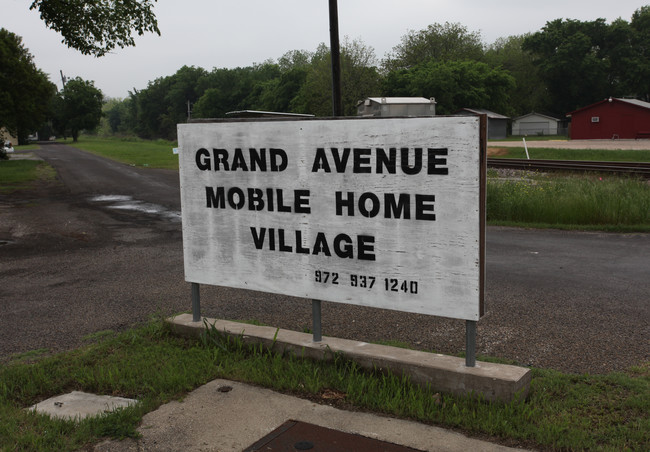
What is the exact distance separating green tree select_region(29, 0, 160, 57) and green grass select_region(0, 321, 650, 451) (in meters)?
18.1

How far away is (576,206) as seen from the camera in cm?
1262

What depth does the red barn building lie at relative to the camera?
51.8 metres

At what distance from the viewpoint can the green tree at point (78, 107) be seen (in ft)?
365

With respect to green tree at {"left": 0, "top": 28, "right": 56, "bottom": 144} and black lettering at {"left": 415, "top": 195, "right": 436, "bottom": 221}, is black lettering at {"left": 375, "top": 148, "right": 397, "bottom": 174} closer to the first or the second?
black lettering at {"left": 415, "top": 195, "right": 436, "bottom": 221}

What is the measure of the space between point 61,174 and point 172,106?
128 meters

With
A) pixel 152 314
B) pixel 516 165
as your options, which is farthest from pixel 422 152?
pixel 516 165

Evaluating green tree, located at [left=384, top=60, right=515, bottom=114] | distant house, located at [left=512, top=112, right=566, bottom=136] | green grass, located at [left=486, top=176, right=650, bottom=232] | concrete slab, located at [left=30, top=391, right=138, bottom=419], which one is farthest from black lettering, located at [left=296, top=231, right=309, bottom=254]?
distant house, located at [left=512, top=112, right=566, bottom=136]

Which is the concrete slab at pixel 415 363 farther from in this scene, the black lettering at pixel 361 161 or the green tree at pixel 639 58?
the green tree at pixel 639 58

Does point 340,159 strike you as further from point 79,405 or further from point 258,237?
point 79,405

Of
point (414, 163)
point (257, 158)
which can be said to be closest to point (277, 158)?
point (257, 158)

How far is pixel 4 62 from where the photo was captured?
33.8 metres

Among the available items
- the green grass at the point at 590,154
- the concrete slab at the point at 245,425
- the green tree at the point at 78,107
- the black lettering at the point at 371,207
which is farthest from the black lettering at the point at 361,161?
the green tree at the point at 78,107

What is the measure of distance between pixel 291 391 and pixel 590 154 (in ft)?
117

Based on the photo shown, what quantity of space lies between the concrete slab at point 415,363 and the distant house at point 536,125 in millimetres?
78348
